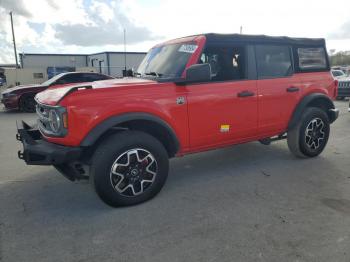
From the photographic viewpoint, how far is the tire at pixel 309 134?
492cm

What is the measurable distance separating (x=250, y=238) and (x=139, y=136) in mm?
1554

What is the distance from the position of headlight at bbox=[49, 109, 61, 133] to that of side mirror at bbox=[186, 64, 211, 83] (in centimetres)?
147

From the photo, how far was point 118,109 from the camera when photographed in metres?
3.26

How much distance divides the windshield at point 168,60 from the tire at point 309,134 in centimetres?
223

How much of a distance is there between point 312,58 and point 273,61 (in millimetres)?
941

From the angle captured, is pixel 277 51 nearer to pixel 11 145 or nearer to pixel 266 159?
pixel 266 159

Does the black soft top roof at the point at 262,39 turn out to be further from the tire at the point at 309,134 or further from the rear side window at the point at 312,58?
the tire at the point at 309,134

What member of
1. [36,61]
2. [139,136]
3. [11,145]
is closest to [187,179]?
[139,136]

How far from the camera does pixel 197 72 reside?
3.47m

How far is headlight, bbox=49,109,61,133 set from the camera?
3133 mm

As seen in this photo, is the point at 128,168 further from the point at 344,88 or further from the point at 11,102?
the point at 344,88

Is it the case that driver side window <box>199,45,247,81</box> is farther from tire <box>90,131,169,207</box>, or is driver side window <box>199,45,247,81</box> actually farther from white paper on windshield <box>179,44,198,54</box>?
tire <box>90,131,169,207</box>

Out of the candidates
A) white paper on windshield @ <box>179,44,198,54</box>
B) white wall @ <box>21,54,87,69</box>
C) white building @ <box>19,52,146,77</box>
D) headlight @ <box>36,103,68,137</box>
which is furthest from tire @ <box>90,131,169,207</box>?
white wall @ <box>21,54,87,69</box>

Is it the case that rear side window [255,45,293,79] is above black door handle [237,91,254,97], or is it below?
above
